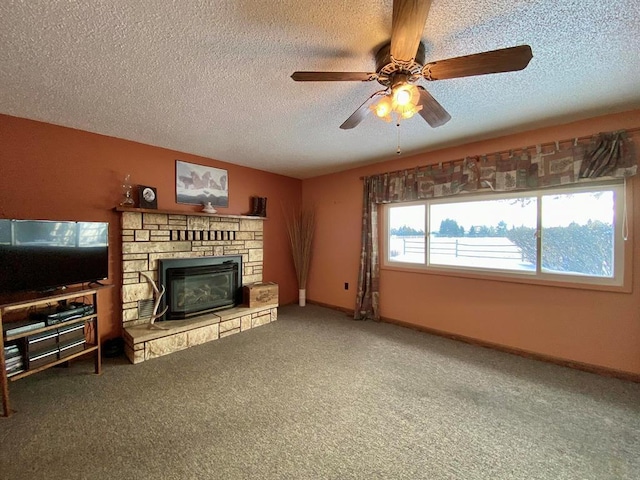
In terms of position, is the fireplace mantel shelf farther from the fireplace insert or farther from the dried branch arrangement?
the dried branch arrangement

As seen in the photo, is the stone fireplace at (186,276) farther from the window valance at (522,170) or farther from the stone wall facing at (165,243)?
the window valance at (522,170)

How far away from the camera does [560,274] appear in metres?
2.47

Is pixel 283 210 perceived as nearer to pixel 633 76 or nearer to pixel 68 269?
pixel 68 269

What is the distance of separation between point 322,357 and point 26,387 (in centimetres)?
246

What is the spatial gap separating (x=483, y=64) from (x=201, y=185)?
10.7 ft

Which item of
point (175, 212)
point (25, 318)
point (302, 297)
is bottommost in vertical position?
point (302, 297)

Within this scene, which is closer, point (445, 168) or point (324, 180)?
point (445, 168)

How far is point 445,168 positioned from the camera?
3.09 meters

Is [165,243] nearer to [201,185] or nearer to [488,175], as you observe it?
[201,185]

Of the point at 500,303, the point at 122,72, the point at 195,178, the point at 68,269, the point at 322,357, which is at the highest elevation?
the point at 122,72

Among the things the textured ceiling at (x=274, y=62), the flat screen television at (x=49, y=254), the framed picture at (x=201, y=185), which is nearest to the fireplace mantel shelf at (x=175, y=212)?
the framed picture at (x=201, y=185)

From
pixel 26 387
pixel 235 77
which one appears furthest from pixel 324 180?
pixel 26 387

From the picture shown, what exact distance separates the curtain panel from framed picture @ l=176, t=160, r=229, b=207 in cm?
210

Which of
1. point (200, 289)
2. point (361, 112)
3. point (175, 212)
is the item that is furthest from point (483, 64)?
point (200, 289)
